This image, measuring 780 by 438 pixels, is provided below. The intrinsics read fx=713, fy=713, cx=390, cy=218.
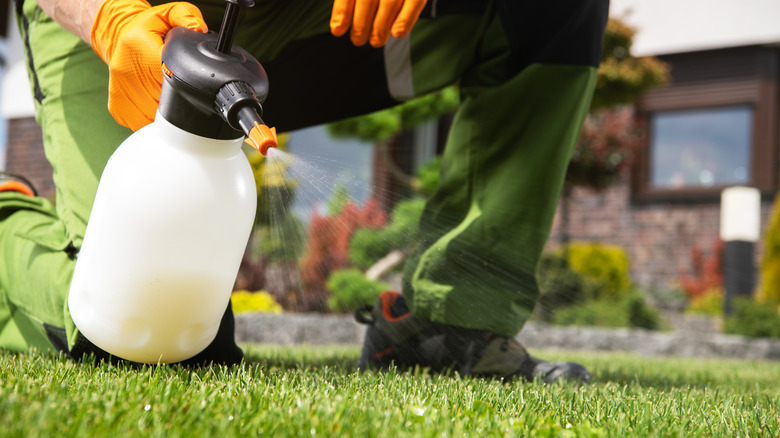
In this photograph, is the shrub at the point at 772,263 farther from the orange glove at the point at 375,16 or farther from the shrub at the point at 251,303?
the orange glove at the point at 375,16

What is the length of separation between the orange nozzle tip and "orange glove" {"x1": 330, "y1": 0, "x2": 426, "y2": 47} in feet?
1.61

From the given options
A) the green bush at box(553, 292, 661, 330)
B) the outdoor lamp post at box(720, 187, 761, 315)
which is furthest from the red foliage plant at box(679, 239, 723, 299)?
the green bush at box(553, 292, 661, 330)

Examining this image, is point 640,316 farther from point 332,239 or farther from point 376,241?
point 332,239

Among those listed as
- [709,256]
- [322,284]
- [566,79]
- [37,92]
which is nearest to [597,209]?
[709,256]

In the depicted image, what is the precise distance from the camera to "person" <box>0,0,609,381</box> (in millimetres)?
1694

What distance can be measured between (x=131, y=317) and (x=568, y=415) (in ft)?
2.55

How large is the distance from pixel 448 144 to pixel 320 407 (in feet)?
3.79

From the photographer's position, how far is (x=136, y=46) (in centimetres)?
126

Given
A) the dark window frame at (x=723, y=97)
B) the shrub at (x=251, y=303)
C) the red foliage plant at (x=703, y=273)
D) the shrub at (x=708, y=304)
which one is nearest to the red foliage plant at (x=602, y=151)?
the dark window frame at (x=723, y=97)

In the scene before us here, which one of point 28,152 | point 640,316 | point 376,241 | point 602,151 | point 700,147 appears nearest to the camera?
point 376,241

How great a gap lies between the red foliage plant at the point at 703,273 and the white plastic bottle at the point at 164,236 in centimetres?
769

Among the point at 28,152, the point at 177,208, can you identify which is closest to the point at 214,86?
the point at 177,208

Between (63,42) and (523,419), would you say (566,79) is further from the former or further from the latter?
(63,42)

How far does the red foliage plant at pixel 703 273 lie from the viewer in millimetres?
7914
